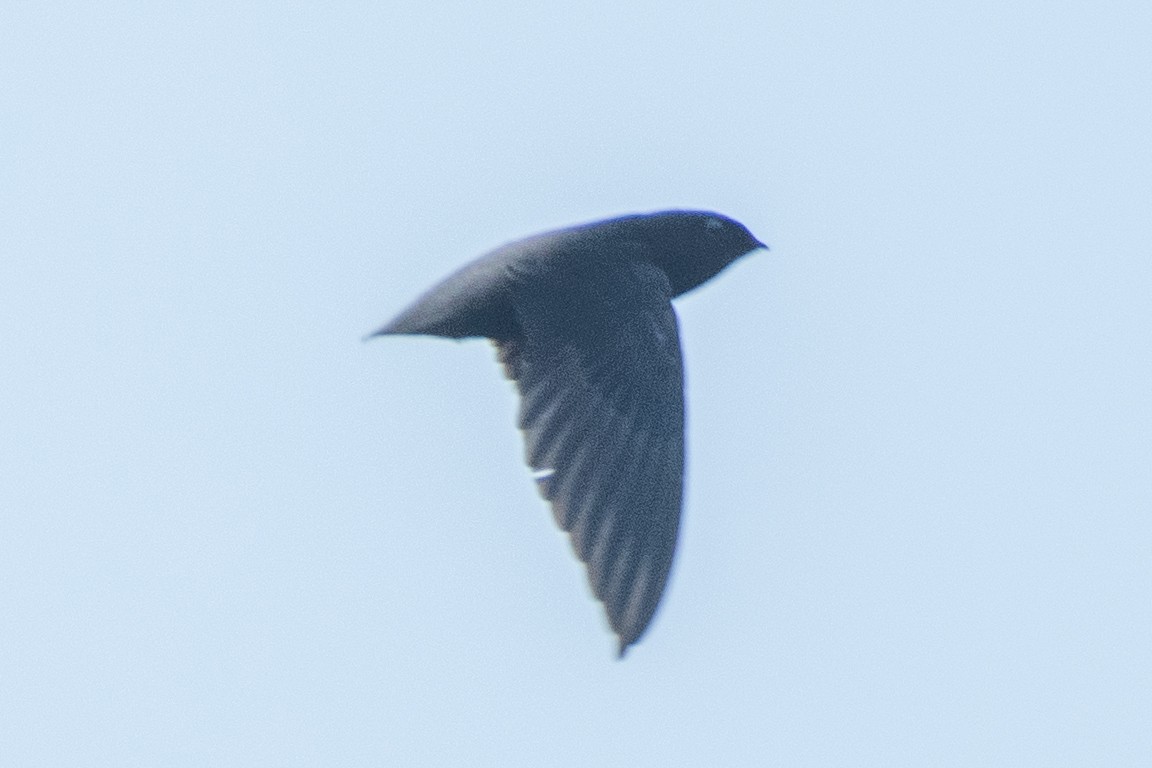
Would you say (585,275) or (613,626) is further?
(585,275)

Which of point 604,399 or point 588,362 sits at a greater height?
point 588,362

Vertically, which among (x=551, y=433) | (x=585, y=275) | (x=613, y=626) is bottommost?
(x=613, y=626)

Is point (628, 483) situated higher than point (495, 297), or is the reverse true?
point (495, 297)

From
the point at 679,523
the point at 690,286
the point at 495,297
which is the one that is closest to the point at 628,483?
the point at 679,523

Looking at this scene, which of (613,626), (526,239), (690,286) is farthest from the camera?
(690,286)

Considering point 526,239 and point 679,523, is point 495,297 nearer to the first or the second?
point 526,239
